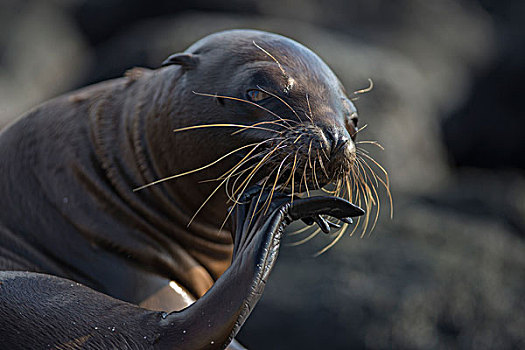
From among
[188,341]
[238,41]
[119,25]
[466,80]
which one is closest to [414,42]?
[466,80]

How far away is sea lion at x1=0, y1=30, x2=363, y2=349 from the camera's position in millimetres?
2904

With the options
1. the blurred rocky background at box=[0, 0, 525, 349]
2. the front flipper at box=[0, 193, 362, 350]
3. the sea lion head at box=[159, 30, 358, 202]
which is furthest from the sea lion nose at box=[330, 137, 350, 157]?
the blurred rocky background at box=[0, 0, 525, 349]

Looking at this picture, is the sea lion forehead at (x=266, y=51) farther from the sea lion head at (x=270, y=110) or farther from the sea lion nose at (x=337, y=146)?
the sea lion nose at (x=337, y=146)

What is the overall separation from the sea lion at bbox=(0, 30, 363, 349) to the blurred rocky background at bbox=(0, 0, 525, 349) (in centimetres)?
302

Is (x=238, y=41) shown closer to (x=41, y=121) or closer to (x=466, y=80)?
(x=41, y=121)

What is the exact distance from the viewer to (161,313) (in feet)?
9.27

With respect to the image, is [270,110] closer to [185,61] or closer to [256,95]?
[256,95]

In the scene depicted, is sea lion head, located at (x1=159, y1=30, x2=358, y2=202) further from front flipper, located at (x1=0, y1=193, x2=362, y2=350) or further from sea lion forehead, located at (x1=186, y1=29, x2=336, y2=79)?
front flipper, located at (x1=0, y1=193, x2=362, y2=350)

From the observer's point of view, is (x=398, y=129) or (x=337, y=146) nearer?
(x=337, y=146)

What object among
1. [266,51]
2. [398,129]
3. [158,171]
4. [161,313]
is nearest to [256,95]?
[266,51]

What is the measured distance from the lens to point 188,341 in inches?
103

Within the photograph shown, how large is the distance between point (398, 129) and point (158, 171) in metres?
7.60

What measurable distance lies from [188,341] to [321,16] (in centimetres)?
1089

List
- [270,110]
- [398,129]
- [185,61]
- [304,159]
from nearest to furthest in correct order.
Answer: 1. [304,159]
2. [270,110]
3. [185,61]
4. [398,129]
